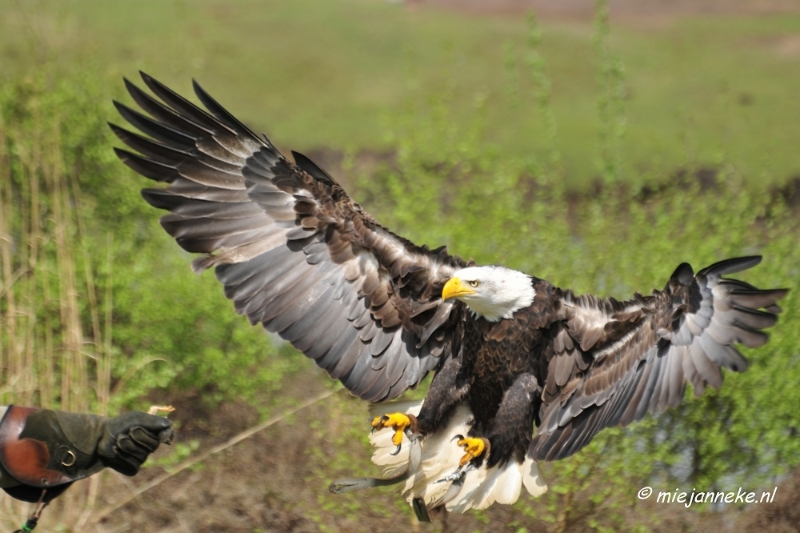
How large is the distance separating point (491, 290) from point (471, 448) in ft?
2.20

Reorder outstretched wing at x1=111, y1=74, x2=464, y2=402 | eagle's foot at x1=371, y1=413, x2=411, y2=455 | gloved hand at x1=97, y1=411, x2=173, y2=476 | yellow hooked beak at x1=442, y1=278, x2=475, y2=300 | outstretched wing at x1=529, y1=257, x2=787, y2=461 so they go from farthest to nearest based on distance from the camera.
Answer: outstretched wing at x1=111, y1=74, x2=464, y2=402 → eagle's foot at x1=371, y1=413, x2=411, y2=455 → yellow hooked beak at x1=442, y1=278, x2=475, y2=300 → outstretched wing at x1=529, y1=257, x2=787, y2=461 → gloved hand at x1=97, y1=411, x2=173, y2=476

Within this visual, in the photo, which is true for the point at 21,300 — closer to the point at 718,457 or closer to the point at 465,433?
the point at 465,433

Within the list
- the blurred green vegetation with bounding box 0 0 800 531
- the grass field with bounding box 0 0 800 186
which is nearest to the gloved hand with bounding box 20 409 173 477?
the blurred green vegetation with bounding box 0 0 800 531

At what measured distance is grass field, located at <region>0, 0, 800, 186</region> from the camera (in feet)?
38.2

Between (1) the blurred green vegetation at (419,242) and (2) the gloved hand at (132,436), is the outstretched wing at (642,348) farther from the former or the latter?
(2) the gloved hand at (132,436)

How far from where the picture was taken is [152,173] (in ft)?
14.8

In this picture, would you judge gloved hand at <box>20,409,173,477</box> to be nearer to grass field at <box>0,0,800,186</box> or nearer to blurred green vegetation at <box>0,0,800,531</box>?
blurred green vegetation at <box>0,0,800,531</box>

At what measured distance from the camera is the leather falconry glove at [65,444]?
3408 mm

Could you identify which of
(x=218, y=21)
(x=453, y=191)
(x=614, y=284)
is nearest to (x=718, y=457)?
(x=614, y=284)

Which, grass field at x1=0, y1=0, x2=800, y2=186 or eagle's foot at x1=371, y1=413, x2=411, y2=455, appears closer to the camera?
eagle's foot at x1=371, y1=413, x2=411, y2=455

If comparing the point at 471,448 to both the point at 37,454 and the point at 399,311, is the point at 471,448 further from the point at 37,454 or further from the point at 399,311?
the point at 37,454

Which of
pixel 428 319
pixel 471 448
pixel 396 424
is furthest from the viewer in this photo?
pixel 428 319

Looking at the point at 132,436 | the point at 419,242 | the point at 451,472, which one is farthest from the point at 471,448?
the point at 419,242

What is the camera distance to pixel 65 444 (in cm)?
349
